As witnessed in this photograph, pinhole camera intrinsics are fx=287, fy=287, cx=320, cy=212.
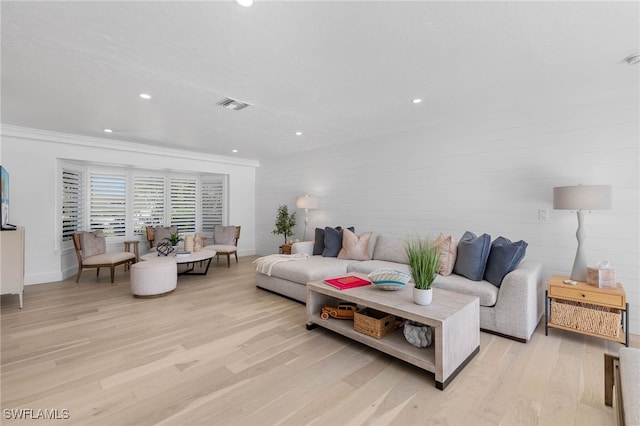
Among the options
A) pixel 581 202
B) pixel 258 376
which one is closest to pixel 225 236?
pixel 258 376

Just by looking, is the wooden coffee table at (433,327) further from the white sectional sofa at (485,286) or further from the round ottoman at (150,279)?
the round ottoman at (150,279)

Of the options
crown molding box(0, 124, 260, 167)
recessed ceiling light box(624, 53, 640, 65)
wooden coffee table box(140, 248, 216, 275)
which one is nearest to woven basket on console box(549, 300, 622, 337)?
recessed ceiling light box(624, 53, 640, 65)

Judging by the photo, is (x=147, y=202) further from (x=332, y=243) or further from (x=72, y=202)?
(x=332, y=243)

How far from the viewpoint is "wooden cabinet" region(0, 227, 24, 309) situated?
334 cm

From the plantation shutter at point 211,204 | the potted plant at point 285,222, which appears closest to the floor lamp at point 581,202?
the potted plant at point 285,222

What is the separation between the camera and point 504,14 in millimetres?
1848

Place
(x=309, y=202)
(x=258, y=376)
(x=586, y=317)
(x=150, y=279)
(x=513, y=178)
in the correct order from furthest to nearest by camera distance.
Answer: (x=309, y=202) < (x=150, y=279) < (x=513, y=178) < (x=586, y=317) < (x=258, y=376)

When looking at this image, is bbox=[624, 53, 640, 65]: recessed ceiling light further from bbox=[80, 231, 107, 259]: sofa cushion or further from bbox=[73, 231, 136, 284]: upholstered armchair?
bbox=[80, 231, 107, 259]: sofa cushion

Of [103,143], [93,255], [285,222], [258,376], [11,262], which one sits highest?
[103,143]

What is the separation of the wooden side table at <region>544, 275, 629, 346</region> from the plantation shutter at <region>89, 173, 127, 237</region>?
23.0 ft

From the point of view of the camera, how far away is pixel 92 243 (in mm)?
4828

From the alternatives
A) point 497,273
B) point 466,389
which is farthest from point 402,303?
point 497,273

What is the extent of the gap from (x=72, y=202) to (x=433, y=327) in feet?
20.3

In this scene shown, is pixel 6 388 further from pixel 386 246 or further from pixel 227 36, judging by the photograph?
pixel 386 246
